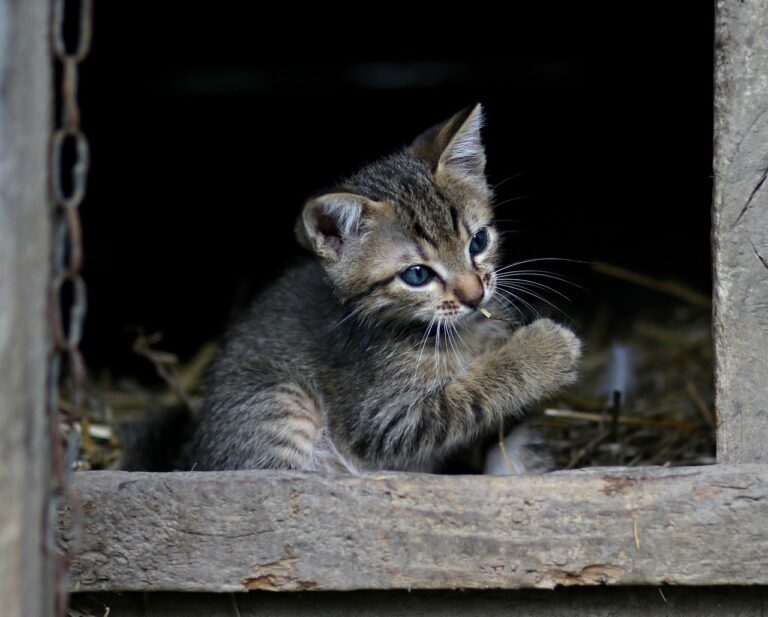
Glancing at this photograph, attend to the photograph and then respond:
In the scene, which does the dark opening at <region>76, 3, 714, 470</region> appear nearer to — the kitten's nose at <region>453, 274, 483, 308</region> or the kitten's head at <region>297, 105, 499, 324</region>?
the kitten's head at <region>297, 105, 499, 324</region>

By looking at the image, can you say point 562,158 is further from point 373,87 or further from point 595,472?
point 595,472

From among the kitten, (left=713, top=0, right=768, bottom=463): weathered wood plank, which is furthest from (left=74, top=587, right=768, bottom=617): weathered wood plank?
the kitten

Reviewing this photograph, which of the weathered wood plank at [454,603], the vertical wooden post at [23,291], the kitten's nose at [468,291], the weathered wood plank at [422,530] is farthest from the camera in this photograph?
the kitten's nose at [468,291]

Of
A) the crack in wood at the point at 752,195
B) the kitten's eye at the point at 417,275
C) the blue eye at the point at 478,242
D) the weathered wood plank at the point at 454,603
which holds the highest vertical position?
the crack in wood at the point at 752,195

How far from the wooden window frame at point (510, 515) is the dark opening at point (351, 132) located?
3.73 m

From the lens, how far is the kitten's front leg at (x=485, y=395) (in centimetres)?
353

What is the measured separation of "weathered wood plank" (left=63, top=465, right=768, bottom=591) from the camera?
292cm

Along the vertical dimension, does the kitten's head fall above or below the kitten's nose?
above

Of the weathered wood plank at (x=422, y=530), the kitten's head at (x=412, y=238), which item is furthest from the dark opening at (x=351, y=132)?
the weathered wood plank at (x=422, y=530)

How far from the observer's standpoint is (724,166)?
2.98 metres

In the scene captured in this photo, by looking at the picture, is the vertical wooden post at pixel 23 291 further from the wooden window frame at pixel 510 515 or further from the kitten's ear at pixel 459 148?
the kitten's ear at pixel 459 148

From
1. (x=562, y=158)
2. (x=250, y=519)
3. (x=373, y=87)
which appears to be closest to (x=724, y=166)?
(x=250, y=519)

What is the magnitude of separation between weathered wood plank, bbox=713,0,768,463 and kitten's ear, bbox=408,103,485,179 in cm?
98

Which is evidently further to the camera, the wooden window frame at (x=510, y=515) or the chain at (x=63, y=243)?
the wooden window frame at (x=510, y=515)
